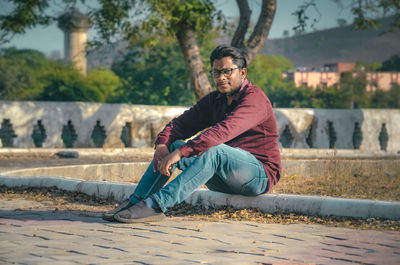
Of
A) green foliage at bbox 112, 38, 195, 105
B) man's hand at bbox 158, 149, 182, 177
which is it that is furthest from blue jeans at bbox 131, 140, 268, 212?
green foliage at bbox 112, 38, 195, 105

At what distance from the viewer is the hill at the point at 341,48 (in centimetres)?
15350

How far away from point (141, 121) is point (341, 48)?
15296cm

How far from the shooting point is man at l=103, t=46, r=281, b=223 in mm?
4852

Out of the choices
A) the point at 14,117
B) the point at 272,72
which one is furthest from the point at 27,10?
the point at 272,72

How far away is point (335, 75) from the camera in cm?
11438

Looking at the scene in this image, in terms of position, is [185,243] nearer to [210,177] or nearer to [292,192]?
[210,177]

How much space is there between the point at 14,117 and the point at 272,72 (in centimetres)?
7366

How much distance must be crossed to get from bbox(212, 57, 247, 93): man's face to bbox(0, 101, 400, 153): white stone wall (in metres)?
11.7

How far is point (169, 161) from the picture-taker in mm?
4906

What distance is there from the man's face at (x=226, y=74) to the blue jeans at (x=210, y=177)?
19.8 inches

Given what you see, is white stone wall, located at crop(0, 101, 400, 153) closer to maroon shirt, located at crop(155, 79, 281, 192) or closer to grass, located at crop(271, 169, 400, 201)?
grass, located at crop(271, 169, 400, 201)

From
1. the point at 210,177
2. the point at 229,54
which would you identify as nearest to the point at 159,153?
the point at 210,177

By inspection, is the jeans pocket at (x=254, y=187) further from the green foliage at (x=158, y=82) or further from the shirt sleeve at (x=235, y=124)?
the green foliage at (x=158, y=82)

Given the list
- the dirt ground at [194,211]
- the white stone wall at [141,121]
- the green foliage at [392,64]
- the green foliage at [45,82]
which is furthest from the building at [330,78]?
the dirt ground at [194,211]
